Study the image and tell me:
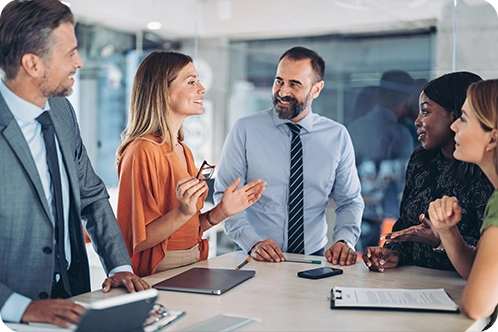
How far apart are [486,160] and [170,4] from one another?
4.01 metres

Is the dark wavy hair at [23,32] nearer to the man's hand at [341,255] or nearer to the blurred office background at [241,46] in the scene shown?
the man's hand at [341,255]

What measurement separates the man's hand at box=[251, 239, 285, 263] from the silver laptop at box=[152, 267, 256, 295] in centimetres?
30

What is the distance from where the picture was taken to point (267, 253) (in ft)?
9.03

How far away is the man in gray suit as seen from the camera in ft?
6.45

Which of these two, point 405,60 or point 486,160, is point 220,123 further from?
point 486,160

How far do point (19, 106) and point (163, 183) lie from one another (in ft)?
2.62

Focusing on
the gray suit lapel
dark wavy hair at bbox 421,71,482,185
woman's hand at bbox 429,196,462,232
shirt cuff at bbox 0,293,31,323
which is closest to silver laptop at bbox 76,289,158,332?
shirt cuff at bbox 0,293,31,323

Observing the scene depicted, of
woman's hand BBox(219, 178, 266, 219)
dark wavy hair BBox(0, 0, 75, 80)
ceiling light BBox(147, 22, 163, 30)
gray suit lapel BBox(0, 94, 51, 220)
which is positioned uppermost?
ceiling light BBox(147, 22, 163, 30)

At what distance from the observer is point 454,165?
2.62m

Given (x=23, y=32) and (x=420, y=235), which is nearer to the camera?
(x=23, y=32)

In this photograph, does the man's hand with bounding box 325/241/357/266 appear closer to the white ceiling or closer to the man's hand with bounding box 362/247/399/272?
the man's hand with bounding box 362/247/399/272

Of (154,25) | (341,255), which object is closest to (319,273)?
(341,255)

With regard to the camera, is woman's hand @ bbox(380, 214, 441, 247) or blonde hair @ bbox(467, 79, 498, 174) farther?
woman's hand @ bbox(380, 214, 441, 247)

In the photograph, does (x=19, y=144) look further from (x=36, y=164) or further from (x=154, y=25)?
(x=154, y=25)
